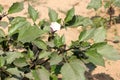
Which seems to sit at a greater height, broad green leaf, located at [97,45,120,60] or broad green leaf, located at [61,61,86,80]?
broad green leaf, located at [97,45,120,60]

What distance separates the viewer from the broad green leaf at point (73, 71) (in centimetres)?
177

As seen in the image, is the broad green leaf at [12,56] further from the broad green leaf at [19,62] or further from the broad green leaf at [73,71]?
the broad green leaf at [73,71]

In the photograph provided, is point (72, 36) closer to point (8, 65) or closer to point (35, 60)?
point (35, 60)

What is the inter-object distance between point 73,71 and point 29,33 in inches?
14.1

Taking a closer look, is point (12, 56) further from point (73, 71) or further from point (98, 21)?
point (98, 21)

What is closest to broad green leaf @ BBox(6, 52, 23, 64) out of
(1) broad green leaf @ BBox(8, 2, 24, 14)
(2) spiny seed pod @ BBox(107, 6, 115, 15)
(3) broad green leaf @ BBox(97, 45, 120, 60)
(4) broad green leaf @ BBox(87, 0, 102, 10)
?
(1) broad green leaf @ BBox(8, 2, 24, 14)

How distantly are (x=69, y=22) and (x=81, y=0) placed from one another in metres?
1.87

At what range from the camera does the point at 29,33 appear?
1886 mm

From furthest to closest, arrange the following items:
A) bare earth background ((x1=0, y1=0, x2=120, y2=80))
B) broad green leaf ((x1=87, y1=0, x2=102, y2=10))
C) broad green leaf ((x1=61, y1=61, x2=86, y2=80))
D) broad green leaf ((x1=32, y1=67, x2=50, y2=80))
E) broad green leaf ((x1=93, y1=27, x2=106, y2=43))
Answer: broad green leaf ((x1=87, y1=0, x2=102, y2=10))
bare earth background ((x1=0, y1=0, x2=120, y2=80))
broad green leaf ((x1=93, y1=27, x2=106, y2=43))
broad green leaf ((x1=32, y1=67, x2=50, y2=80))
broad green leaf ((x1=61, y1=61, x2=86, y2=80))

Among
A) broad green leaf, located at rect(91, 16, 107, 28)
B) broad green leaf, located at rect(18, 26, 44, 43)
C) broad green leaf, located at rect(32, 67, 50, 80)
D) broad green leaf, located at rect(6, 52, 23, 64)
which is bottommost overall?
broad green leaf, located at rect(32, 67, 50, 80)

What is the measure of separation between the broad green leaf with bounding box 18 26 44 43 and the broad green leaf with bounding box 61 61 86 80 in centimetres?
25

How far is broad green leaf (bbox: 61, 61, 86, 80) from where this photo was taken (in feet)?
5.82

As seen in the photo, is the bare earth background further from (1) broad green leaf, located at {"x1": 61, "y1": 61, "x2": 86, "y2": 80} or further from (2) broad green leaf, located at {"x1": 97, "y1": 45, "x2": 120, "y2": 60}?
(1) broad green leaf, located at {"x1": 61, "y1": 61, "x2": 86, "y2": 80}

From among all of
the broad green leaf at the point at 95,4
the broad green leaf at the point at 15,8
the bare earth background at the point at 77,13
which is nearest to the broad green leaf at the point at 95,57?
the broad green leaf at the point at 15,8
